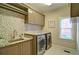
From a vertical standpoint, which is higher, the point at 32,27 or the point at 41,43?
the point at 32,27

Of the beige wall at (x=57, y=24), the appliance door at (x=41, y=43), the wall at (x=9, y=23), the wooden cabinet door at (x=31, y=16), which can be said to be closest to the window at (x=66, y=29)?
the beige wall at (x=57, y=24)

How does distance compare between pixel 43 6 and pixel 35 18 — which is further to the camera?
pixel 35 18

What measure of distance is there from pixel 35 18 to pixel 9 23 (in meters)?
0.47

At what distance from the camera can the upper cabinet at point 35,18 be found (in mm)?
1517

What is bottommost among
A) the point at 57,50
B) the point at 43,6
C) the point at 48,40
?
the point at 57,50

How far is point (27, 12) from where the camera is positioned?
1.50 metres

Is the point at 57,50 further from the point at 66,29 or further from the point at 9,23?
the point at 9,23

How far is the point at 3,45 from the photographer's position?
122 cm

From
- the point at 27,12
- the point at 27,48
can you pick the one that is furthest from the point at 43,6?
the point at 27,48

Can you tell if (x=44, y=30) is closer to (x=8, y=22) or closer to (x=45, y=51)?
(x=45, y=51)

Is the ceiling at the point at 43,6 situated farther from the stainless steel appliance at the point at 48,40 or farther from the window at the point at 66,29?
the stainless steel appliance at the point at 48,40

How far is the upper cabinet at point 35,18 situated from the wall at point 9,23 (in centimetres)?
15

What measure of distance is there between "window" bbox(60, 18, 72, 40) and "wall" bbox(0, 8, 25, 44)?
59cm

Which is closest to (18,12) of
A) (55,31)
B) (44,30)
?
(44,30)
